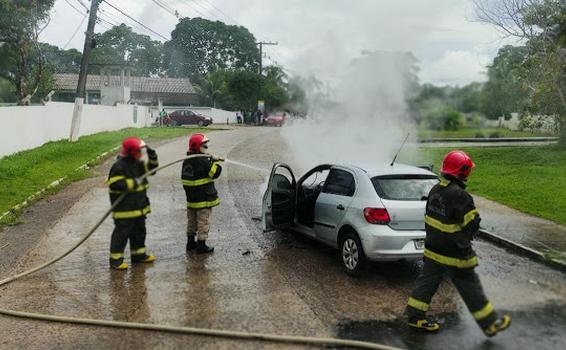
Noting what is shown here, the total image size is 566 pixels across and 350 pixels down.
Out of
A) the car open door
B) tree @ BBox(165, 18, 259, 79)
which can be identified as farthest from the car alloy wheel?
tree @ BBox(165, 18, 259, 79)

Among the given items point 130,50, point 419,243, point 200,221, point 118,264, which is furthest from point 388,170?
point 130,50

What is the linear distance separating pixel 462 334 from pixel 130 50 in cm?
6019

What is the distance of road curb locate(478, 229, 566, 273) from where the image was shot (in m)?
8.01

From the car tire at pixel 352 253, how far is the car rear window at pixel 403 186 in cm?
71

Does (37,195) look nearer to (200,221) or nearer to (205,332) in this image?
(200,221)

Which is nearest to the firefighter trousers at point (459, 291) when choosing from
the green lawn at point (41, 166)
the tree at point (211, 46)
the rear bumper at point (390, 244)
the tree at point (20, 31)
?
the rear bumper at point (390, 244)

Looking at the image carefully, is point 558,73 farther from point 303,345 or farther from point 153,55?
point 153,55

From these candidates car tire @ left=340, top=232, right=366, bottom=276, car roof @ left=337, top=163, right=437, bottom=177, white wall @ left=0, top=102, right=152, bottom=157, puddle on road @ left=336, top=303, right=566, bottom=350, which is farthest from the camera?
white wall @ left=0, top=102, right=152, bottom=157

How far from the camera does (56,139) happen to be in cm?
2250

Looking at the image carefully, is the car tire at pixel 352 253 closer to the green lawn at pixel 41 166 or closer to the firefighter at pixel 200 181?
the firefighter at pixel 200 181

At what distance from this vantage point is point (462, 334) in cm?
548

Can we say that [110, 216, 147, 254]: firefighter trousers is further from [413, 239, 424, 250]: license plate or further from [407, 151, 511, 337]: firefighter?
[407, 151, 511, 337]: firefighter

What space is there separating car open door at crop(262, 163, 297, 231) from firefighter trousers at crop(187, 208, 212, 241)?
91cm

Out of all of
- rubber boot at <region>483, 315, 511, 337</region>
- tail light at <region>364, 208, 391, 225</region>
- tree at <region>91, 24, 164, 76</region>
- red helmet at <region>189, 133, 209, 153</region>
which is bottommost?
rubber boot at <region>483, 315, 511, 337</region>
